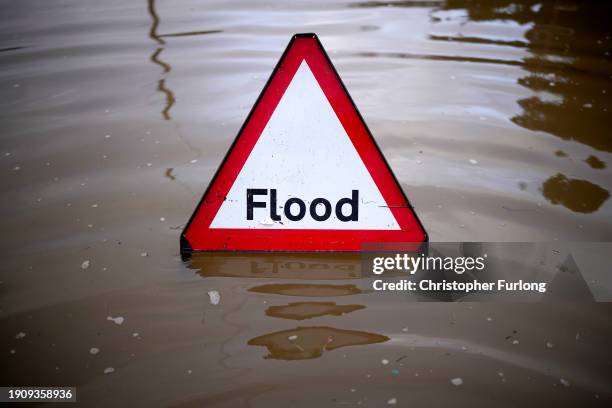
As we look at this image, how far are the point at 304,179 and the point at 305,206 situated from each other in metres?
0.11

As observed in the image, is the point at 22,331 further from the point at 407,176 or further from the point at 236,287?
the point at 407,176

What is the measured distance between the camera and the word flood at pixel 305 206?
2201 mm

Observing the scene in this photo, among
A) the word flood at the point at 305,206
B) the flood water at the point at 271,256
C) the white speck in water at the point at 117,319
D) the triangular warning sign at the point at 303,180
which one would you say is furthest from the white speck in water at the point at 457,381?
the white speck in water at the point at 117,319

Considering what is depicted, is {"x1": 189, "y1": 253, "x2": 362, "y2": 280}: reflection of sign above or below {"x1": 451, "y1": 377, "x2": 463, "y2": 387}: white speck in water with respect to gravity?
above

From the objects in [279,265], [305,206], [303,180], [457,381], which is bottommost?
[457,381]

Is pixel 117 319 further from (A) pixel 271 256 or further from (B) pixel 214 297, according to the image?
(A) pixel 271 256

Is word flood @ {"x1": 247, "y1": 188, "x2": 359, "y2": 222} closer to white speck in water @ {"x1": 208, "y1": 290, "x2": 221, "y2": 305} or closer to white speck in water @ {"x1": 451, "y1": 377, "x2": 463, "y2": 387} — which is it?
white speck in water @ {"x1": 208, "y1": 290, "x2": 221, "y2": 305}

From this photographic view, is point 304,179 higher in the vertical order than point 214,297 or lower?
higher

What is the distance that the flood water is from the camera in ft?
6.01

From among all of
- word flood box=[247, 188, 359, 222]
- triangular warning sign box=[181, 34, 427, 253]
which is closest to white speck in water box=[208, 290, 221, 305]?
triangular warning sign box=[181, 34, 427, 253]

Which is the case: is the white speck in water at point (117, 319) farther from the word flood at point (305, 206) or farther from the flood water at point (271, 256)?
the word flood at point (305, 206)

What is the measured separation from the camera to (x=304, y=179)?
7.18 ft

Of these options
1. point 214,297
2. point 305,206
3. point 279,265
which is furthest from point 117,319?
point 305,206

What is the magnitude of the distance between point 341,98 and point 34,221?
63.4 inches
